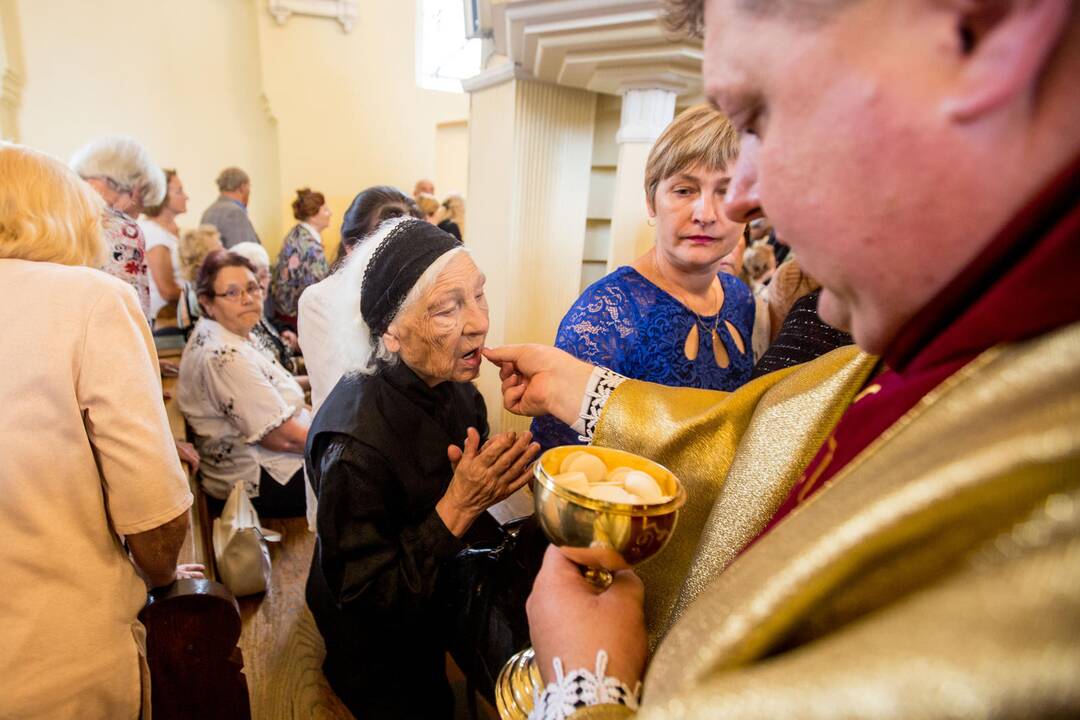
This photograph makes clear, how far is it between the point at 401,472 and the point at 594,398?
0.67m

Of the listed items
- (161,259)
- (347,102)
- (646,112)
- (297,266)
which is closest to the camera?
(646,112)

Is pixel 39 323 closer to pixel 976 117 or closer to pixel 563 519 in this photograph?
pixel 563 519

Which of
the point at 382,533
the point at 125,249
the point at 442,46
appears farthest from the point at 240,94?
the point at 382,533

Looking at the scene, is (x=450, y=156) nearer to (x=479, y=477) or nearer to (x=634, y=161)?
(x=634, y=161)

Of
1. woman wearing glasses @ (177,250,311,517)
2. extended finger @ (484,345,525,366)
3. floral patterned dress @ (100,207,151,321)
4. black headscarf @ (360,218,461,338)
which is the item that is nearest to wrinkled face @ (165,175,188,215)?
floral patterned dress @ (100,207,151,321)

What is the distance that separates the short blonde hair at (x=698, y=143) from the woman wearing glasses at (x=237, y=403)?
8.19 feet

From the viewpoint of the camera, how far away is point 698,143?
1783 millimetres

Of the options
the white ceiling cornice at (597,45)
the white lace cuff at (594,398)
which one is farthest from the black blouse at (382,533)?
the white ceiling cornice at (597,45)

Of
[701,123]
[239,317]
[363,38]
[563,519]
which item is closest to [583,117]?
[701,123]

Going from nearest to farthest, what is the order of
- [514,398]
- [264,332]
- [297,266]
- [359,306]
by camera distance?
[514,398] < [359,306] < [264,332] < [297,266]

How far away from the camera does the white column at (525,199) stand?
3.47 metres

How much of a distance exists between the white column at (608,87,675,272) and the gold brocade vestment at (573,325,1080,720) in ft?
8.89

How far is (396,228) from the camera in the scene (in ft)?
6.08

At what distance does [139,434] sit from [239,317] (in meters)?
2.09
